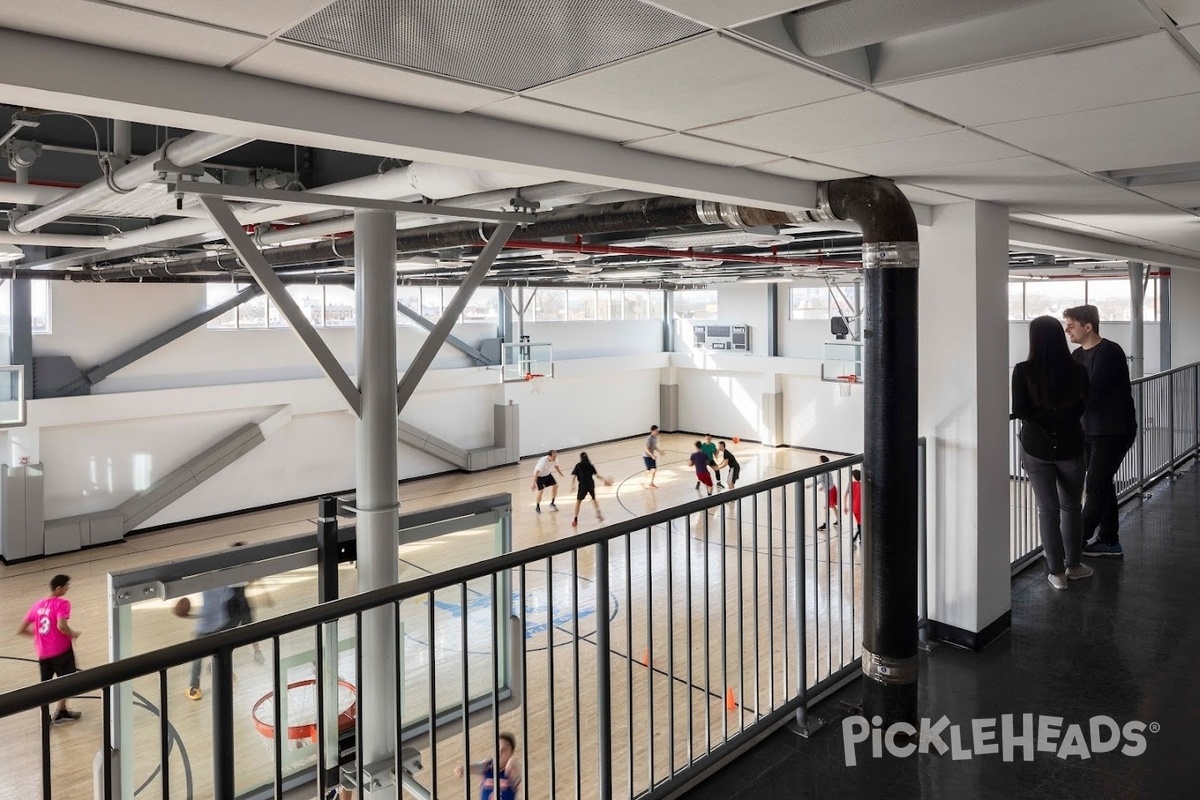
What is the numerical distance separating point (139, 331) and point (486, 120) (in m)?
14.0

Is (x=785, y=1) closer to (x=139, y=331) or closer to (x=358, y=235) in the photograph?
(x=358, y=235)

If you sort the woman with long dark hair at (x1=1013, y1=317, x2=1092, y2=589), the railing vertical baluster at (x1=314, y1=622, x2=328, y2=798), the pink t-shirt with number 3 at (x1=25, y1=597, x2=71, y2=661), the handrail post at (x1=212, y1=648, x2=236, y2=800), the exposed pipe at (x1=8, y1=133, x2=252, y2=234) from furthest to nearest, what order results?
the pink t-shirt with number 3 at (x1=25, y1=597, x2=71, y2=661), the woman with long dark hair at (x1=1013, y1=317, x2=1092, y2=589), the exposed pipe at (x1=8, y1=133, x2=252, y2=234), the railing vertical baluster at (x1=314, y1=622, x2=328, y2=798), the handrail post at (x1=212, y1=648, x2=236, y2=800)

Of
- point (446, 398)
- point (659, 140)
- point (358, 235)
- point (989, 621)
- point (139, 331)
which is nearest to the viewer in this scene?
point (659, 140)

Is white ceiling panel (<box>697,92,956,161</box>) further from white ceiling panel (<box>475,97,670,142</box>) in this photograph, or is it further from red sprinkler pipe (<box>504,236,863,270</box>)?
red sprinkler pipe (<box>504,236,863,270</box>)

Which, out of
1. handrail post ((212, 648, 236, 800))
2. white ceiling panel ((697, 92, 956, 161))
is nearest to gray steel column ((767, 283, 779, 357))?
white ceiling panel ((697, 92, 956, 161))

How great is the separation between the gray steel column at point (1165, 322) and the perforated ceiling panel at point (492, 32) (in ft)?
56.0

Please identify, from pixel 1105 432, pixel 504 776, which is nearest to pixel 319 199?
pixel 504 776

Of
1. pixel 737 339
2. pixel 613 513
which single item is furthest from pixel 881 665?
pixel 737 339

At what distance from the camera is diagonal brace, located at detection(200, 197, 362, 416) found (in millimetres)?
3773

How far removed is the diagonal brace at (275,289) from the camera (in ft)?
12.4

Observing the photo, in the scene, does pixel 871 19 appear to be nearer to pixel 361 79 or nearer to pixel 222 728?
pixel 361 79

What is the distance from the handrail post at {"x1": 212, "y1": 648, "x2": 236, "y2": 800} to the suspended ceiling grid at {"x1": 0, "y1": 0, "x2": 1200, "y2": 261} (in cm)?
125

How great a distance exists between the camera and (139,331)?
47.1ft

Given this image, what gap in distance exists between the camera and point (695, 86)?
221 centimetres
